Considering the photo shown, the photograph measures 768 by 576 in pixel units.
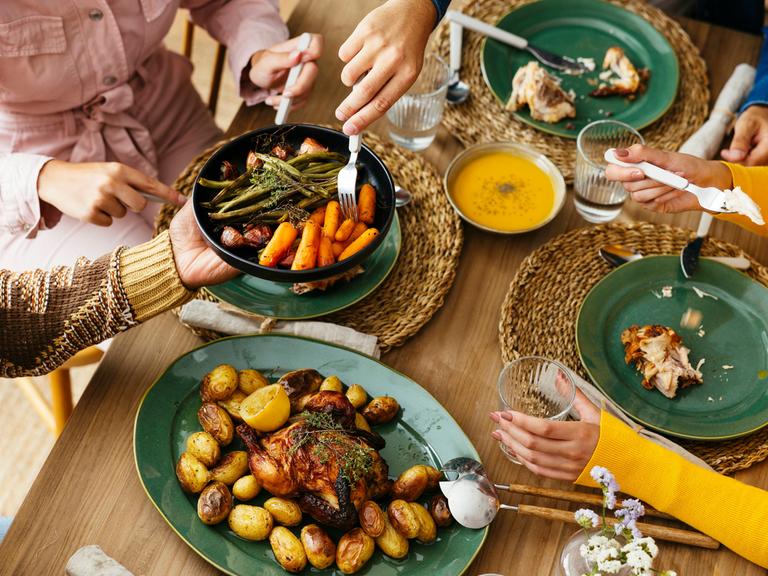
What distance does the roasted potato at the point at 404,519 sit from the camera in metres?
1.20

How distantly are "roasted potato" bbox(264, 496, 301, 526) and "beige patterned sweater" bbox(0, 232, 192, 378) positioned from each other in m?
0.42

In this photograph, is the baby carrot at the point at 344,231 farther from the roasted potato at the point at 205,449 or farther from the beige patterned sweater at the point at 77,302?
the roasted potato at the point at 205,449

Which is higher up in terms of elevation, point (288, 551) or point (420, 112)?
point (420, 112)

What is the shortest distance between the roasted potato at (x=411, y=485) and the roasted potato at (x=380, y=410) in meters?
0.12

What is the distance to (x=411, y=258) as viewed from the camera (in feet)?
5.27

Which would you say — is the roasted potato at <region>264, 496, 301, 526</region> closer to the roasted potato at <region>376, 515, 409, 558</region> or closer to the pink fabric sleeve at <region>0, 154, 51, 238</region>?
the roasted potato at <region>376, 515, 409, 558</region>

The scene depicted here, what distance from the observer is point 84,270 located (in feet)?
4.57

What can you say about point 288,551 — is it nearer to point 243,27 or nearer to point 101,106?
point 101,106

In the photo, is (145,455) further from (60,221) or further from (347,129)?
(60,221)

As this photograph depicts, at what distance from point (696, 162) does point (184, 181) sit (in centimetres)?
107

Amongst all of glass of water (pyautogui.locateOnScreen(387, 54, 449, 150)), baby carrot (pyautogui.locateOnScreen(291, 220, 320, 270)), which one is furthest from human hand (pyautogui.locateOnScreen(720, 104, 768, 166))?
baby carrot (pyautogui.locateOnScreen(291, 220, 320, 270))

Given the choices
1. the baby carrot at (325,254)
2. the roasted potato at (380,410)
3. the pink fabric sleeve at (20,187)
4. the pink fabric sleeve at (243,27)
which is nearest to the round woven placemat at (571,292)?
the roasted potato at (380,410)

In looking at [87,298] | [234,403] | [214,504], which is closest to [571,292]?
[234,403]

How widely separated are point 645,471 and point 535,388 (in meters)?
0.24
